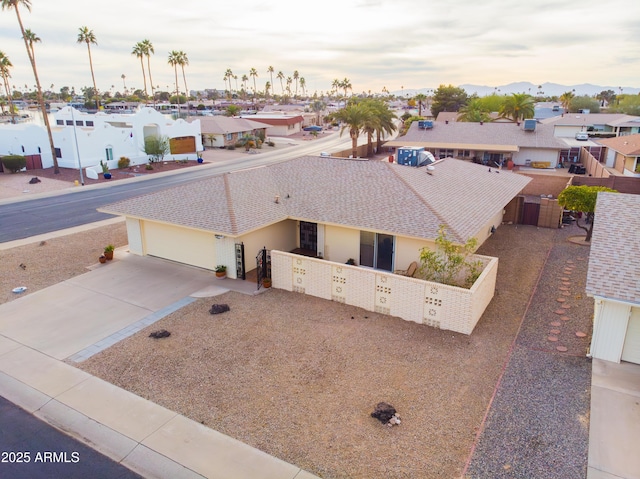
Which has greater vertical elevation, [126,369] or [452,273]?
[452,273]

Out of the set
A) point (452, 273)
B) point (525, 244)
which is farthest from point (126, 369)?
point (525, 244)

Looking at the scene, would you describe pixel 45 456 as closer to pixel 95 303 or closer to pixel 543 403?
pixel 95 303

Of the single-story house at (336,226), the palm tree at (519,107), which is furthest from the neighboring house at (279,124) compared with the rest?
the single-story house at (336,226)

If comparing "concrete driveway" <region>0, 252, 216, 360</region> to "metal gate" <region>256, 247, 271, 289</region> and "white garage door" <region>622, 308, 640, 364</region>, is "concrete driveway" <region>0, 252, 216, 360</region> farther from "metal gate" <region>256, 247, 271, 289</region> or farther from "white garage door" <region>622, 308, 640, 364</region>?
"white garage door" <region>622, 308, 640, 364</region>

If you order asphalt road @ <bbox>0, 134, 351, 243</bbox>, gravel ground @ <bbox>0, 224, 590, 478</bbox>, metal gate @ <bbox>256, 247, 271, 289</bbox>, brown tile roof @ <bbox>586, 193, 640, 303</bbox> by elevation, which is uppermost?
brown tile roof @ <bbox>586, 193, 640, 303</bbox>

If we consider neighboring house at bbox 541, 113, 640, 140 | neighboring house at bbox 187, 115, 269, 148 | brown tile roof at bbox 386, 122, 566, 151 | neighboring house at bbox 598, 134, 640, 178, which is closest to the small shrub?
neighboring house at bbox 187, 115, 269, 148

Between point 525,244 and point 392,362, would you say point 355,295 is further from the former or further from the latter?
point 525,244

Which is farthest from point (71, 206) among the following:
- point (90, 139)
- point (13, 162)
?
point (13, 162)
